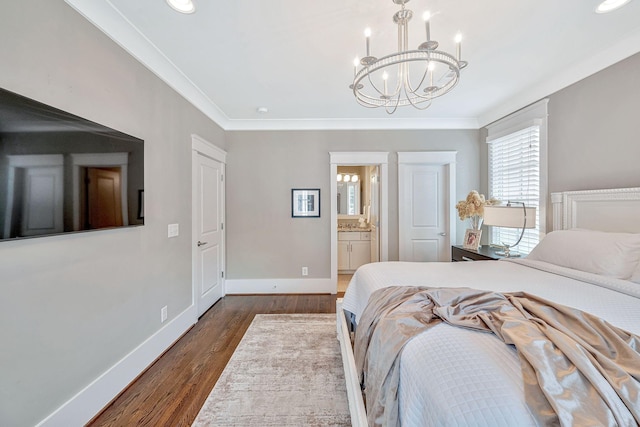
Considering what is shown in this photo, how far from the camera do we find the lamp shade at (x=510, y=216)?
2514mm

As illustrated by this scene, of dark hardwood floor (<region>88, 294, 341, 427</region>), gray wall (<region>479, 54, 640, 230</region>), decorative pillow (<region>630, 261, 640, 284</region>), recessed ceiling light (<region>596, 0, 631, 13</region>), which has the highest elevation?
recessed ceiling light (<region>596, 0, 631, 13</region>)

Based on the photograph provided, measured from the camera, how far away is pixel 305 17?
1747 millimetres

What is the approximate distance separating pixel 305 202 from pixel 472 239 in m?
2.28

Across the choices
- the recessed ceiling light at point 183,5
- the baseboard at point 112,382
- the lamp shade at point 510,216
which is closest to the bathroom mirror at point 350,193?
the lamp shade at point 510,216

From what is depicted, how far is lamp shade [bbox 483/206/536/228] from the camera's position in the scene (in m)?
2.51

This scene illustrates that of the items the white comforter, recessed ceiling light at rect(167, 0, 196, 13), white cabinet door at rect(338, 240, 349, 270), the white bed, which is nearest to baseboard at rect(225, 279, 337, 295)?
white cabinet door at rect(338, 240, 349, 270)

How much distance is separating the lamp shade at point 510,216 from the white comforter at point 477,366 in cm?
96

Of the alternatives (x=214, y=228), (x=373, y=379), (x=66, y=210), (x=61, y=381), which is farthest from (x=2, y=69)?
(x=214, y=228)

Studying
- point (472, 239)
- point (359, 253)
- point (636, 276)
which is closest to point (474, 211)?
point (472, 239)

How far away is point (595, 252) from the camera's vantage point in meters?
1.78

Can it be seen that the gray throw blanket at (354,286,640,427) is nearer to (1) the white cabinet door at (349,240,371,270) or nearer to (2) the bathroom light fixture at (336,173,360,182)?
(1) the white cabinet door at (349,240,371,270)

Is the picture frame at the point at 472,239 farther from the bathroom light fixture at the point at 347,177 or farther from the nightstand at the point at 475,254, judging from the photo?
the bathroom light fixture at the point at 347,177

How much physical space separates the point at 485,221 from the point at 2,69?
3838 mm

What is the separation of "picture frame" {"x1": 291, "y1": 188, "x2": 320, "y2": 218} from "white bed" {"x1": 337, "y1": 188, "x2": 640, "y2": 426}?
6.11 ft
